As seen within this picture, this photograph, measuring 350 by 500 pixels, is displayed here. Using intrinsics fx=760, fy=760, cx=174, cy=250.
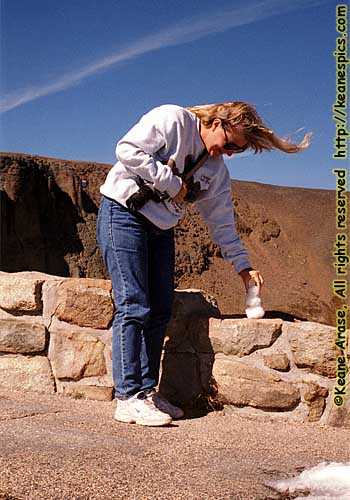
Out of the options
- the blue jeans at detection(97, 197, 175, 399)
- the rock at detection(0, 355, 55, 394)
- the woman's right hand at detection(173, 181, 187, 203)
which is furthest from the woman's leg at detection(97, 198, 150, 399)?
the rock at detection(0, 355, 55, 394)

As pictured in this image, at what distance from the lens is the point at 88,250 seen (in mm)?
28062

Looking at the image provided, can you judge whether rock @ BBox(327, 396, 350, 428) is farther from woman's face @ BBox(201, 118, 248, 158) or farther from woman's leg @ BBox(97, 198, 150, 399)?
woman's face @ BBox(201, 118, 248, 158)

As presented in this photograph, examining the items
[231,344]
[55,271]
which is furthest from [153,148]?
[55,271]

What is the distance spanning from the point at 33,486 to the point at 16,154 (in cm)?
2538

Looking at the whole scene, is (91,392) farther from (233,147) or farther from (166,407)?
(233,147)

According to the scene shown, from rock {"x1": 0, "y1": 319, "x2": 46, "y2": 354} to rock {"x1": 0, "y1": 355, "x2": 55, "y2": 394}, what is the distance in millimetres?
58

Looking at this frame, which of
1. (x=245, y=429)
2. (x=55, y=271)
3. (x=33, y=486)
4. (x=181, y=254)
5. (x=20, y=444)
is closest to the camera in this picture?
(x=33, y=486)

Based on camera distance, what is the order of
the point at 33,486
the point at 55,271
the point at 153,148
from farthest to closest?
1. the point at 55,271
2. the point at 153,148
3. the point at 33,486

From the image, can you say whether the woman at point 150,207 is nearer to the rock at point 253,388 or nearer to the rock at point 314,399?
the rock at point 253,388

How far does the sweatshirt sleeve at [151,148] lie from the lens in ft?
11.4

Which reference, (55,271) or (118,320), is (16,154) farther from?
(118,320)

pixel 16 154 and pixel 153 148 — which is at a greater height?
pixel 16 154

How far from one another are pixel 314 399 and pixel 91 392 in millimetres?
1256

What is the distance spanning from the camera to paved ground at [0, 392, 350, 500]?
266cm
